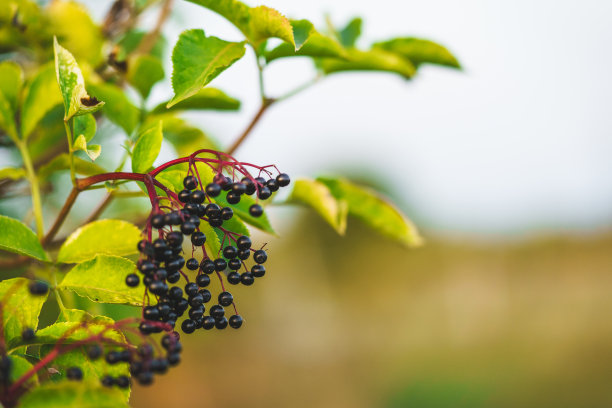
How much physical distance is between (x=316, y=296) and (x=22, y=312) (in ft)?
67.5

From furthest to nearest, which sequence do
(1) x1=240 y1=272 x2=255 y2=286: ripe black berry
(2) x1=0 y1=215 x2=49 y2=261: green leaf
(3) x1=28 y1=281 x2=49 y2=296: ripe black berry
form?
(1) x1=240 y1=272 x2=255 y2=286: ripe black berry < (2) x1=0 y1=215 x2=49 y2=261: green leaf < (3) x1=28 y1=281 x2=49 y2=296: ripe black berry

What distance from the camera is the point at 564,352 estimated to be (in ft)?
43.2

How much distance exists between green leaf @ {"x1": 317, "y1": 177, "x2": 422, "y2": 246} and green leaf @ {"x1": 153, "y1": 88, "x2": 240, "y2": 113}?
249mm

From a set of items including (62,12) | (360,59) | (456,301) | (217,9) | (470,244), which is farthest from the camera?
(470,244)

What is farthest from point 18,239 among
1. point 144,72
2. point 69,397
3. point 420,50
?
point 420,50

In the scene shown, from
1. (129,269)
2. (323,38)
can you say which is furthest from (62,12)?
(129,269)

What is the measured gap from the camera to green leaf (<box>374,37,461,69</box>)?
1102 millimetres

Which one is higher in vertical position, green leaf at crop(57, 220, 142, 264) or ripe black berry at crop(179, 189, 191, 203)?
ripe black berry at crop(179, 189, 191, 203)

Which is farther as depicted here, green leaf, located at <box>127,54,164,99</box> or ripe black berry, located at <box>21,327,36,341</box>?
green leaf, located at <box>127,54,164,99</box>

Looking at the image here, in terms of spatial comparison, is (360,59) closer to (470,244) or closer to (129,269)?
(129,269)

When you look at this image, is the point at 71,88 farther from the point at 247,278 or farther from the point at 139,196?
the point at 247,278

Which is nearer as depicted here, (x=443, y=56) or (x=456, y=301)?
(x=443, y=56)

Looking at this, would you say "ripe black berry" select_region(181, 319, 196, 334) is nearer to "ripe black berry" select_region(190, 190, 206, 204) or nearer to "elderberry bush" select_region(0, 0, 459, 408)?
"elderberry bush" select_region(0, 0, 459, 408)


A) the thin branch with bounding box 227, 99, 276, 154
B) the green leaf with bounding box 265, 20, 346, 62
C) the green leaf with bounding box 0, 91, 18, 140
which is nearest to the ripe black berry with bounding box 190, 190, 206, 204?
the green leaf with bounding box 265, 20, 346, 62
